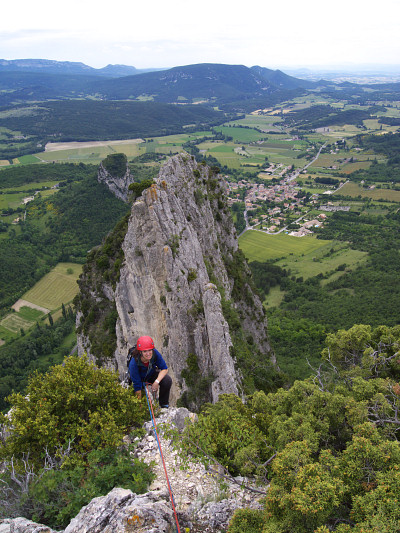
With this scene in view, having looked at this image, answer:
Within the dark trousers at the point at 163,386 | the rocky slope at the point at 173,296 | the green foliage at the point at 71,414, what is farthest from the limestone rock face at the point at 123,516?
the rocky slope at the point at 173,296

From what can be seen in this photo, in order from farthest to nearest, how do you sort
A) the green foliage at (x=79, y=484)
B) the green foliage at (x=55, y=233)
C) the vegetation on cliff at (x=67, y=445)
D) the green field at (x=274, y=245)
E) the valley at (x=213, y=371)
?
the green field at (x=274, y=245) < the green foliage at (x=55, y=233) < the vegetation on cliff at (x=67, y=445) < the green foliage at (x=79, y=484) < the valley at (x=213, y=371)

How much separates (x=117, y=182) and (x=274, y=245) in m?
67.1

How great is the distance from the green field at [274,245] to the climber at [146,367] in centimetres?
10510

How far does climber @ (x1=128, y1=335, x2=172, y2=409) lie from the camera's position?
13453 millimetres

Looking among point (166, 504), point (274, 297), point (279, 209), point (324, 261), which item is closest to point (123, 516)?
point (166, 504)

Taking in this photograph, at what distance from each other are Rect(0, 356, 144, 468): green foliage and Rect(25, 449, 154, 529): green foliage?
→ 2.25 feet

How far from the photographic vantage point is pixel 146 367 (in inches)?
571

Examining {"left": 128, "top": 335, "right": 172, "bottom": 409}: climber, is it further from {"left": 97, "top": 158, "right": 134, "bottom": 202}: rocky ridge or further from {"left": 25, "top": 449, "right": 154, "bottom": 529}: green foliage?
{"left": 97, "top": 158, "right": 134, "bottom": 202}: rocky ridge

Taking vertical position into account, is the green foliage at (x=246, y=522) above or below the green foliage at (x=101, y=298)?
above

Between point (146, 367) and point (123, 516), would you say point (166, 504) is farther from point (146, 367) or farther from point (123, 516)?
point (146, 367)

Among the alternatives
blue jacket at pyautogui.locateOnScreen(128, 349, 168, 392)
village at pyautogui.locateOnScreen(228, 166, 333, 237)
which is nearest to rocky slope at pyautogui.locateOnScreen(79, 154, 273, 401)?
blue jacket at pyautogui.locateOnScreen(128, 349, 168, 392)

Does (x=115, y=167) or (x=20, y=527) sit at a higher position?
(x=115, y=167)

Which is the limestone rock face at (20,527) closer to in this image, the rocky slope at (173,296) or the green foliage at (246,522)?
the green foliage at (246,522)

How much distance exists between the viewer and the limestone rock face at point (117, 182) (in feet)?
430
